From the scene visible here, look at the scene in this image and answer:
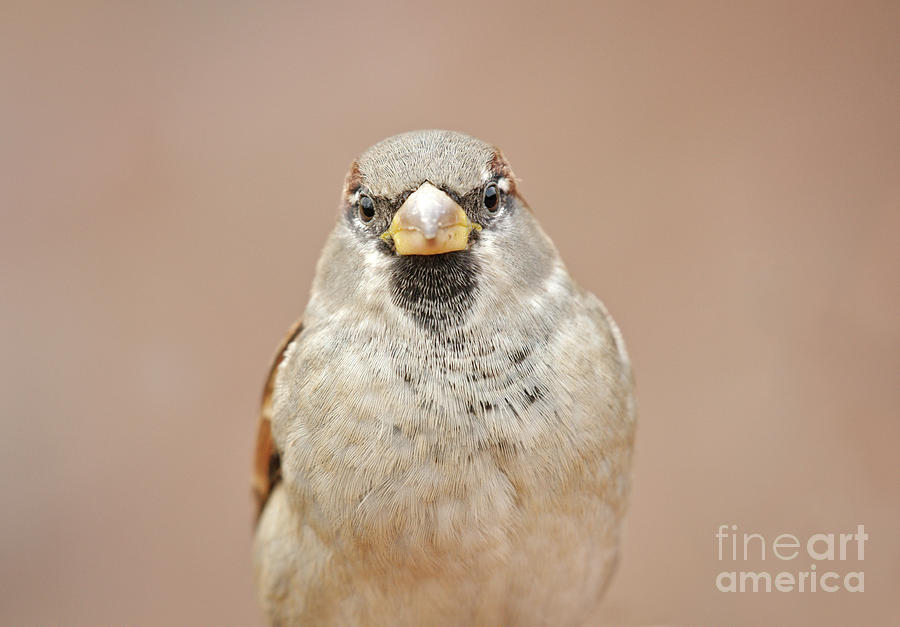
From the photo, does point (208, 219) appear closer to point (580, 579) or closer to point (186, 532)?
point (186, 532)

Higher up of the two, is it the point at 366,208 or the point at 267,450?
the point at 366,208

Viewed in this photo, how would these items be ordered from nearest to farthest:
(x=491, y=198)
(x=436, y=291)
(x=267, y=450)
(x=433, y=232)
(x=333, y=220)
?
1. (x=433, y=232)
2. (x=436, y=291)
3. (x=491, y=198)
4. (x=267, y=450)
5. (x=333, y=220)

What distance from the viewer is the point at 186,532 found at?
147 inches

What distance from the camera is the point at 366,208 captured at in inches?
74.8

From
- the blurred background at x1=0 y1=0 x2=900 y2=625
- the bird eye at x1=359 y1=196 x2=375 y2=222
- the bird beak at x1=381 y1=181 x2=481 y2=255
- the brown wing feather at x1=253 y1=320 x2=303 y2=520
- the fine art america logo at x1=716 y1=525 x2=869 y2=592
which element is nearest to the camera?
the bird beak at x1=381 y1=181 x2=481 y2=255

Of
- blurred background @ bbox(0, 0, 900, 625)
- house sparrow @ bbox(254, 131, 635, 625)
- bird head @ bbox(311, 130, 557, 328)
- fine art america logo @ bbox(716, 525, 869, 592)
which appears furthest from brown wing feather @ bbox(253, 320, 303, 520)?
fine art america logo @ bbox(716, 525, 869, 592)

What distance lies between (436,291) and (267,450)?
2.36ft

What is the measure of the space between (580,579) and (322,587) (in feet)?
1.78

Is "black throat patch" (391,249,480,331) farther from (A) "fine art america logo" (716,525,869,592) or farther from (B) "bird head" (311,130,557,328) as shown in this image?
(A) "fine art america logo" (716,525,869,592)

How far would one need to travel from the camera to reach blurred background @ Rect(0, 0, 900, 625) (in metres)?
3.65

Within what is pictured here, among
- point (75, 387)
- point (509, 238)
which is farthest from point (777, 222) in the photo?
point (75, 387)

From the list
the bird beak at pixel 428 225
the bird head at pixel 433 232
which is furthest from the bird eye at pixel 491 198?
the bird beak at pixel 428 225

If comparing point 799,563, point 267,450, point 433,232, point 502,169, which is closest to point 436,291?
point 433,232

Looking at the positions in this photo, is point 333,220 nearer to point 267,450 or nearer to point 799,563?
point 267,450
